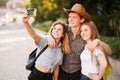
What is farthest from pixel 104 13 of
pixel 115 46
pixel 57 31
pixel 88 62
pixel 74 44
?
pixel 88 62

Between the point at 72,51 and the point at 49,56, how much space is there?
39 centimetres

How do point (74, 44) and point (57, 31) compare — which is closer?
point (57, 31)

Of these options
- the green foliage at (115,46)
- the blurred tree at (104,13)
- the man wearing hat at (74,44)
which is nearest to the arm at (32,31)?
the man wearing hat at (74,44)

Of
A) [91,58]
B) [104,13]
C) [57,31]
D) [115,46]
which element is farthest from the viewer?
[104,13]

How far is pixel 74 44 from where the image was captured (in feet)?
19.7

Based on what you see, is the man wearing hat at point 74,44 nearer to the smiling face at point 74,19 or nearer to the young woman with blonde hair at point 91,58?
the smiling face at point 74,19

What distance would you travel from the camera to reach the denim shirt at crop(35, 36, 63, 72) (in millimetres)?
5812

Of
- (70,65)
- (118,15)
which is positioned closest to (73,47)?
(70,65)

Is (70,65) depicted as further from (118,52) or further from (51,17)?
(51,17)

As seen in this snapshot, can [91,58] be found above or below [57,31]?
below

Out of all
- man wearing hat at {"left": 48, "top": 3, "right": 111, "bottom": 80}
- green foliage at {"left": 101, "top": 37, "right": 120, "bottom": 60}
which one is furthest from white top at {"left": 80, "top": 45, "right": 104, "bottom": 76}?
green foliage at {"left": 101, "top": 37, "right": 120, "bottom": 60}

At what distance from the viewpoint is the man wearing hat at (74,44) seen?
5.90m

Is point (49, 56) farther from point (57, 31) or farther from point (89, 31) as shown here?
point (89, 31)

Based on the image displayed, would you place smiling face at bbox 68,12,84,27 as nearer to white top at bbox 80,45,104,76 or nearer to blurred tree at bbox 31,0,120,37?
white top at bbox 80,45,104,76
